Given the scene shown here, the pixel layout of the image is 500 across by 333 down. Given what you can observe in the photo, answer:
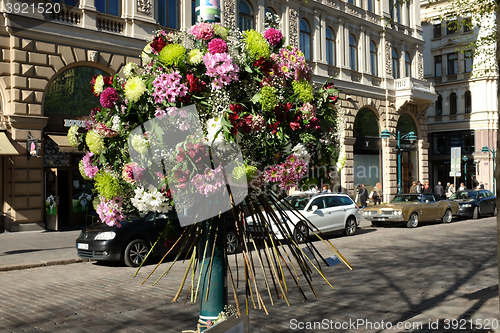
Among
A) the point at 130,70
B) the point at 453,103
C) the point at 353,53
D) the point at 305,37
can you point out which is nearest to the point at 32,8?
the point at 305,37

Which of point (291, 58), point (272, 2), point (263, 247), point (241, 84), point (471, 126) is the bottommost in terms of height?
point (263, 247)

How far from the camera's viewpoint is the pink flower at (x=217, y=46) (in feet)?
8.64

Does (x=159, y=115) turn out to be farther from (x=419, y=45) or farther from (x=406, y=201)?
(x=419, y=45)

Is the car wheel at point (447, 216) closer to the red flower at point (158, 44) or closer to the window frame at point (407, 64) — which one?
the window frame at point (407, 64)

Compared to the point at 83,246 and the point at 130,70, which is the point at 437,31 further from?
the point at 130,70

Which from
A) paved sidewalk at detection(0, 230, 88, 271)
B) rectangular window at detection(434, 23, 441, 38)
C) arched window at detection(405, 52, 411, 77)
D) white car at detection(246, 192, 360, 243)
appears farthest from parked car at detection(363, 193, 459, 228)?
rectangular window at detection(434, 23, 441, 38)

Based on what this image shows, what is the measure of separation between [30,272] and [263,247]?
857 cm

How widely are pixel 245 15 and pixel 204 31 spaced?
22.1 m

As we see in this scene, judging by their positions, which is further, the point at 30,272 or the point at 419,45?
the point at 419,45

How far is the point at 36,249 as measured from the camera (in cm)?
1271

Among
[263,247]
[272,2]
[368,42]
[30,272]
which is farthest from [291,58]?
[368,42]

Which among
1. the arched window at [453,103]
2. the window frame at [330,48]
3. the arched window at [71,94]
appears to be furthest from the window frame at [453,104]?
the arched window at [71,94]

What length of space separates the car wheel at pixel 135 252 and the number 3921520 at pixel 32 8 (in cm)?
1001

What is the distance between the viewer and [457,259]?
1029cm
